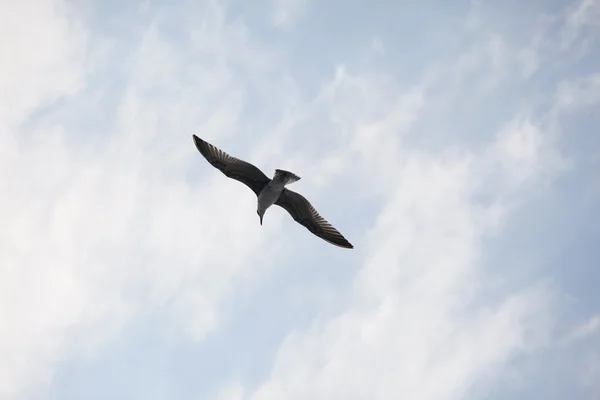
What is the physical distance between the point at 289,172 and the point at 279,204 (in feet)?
11.2

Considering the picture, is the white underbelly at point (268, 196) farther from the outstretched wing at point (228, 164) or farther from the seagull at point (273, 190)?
the outstretched wing at point (228, 164)

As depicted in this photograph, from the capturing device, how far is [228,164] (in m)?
25.2

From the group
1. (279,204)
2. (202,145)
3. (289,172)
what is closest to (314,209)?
(279,204)

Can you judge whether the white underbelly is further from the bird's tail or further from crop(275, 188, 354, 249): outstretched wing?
crop(275, 188, 354, 249): outstretched wing

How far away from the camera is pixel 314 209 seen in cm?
2720

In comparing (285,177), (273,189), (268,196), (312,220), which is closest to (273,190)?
(273,189)

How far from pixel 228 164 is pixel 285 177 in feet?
8.88

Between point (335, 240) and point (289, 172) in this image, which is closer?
point (289, 172)

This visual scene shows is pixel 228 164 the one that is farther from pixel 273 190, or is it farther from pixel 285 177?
pixel 285 177

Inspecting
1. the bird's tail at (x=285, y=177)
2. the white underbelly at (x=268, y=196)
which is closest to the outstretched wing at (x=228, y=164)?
the white underbelly at (x=268, y=196)

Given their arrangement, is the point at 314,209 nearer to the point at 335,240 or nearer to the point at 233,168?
the point at 335,240

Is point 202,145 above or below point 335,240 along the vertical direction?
above

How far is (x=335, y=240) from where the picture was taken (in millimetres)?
27375

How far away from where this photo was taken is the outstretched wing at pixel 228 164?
25.0 m
